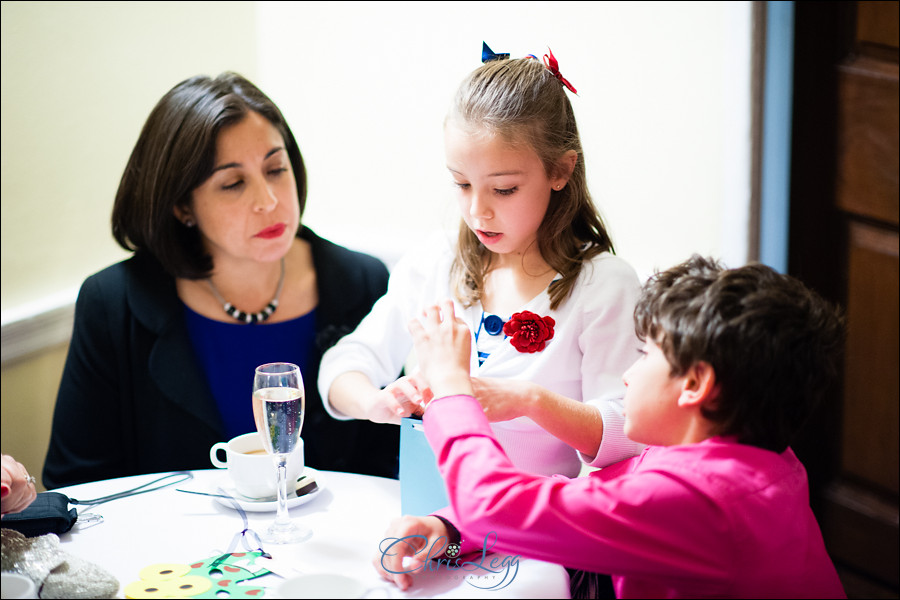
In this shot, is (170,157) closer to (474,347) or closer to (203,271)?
(203,271)

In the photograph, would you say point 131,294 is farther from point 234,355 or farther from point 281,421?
point 281,421

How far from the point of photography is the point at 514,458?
4.86 feet

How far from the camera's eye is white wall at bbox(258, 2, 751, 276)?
2381 mm

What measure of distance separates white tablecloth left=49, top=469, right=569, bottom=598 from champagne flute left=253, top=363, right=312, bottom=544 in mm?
33

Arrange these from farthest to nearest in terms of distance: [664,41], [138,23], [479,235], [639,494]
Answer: [138,23]
[664,41]
[479,235]
[639,494]

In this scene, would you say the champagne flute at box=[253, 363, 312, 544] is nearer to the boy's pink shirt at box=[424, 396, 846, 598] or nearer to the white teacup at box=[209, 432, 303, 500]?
the white teacup at box=[209, 432, 303, 500]

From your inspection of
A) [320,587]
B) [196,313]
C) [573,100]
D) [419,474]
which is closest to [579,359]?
[419,474]

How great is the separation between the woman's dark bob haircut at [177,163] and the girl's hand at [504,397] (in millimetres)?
958

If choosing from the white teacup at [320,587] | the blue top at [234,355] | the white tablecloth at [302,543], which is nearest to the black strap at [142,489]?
the white tablecloth at [302,543]

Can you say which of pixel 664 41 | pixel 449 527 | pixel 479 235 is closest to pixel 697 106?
pixel 664 41

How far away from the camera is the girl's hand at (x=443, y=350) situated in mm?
1114

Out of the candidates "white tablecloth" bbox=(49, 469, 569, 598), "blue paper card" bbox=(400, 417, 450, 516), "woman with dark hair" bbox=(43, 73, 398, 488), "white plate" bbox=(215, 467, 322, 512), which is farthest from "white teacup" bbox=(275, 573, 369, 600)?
Result: "woman with dark hair" bbox=(43, 73, 398, 488)

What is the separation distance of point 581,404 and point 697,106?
1.35 meters

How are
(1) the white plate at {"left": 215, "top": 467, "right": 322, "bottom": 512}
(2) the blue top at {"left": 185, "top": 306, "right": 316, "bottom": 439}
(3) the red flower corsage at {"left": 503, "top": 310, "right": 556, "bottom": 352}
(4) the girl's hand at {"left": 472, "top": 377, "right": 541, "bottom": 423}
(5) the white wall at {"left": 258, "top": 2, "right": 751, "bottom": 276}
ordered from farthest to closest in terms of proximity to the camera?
1. (5) the white wall at {"left": 258, "top": 2, "right": 751, "bottom": 276}
2. (2) the blue top at {"left": 185, "top": 306, "right": 316, "bottom": 439}
3. (3) the red flower corsage at {"left": 503, "top": 310, "right": 556, "bottom": 352}
4. (1) the white plate at {"left": 215, "top": 467, "right": 322, "bottom": 512}
5. (4) the girl's hand at {"left": 472, "top": 377, "right": 541, "bottom": 423}
